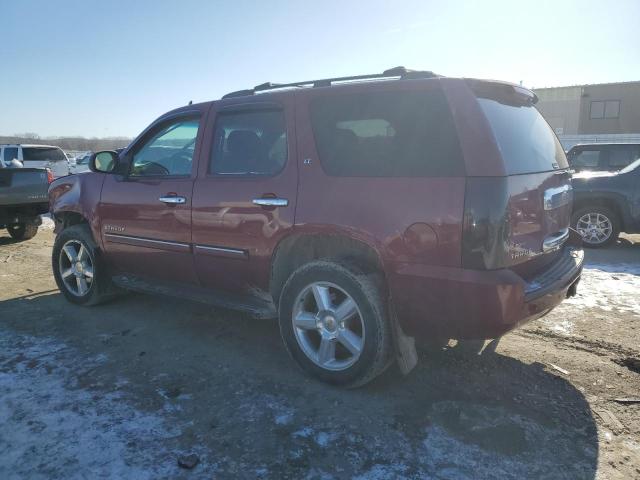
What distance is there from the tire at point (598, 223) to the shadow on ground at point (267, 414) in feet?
16.4

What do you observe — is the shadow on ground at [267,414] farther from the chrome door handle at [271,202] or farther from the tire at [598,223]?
the tire at [598,223]

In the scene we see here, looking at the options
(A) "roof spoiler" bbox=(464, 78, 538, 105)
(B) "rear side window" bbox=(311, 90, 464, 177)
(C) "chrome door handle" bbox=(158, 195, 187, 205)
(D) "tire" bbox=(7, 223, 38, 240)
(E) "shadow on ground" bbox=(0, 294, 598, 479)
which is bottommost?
(E) "shadow on ground" bbox=(0, 294, 598, 479)

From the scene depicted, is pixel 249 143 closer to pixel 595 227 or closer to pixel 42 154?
pixel 595 227

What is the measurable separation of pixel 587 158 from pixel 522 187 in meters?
7.55

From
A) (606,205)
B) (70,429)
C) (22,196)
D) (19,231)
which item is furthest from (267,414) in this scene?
(19,231)

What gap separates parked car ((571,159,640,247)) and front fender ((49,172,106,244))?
661cm

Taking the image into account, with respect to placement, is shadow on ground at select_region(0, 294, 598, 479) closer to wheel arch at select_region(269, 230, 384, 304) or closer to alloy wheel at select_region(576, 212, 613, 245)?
wheel arch at select_region(269, 230, 384, 304)

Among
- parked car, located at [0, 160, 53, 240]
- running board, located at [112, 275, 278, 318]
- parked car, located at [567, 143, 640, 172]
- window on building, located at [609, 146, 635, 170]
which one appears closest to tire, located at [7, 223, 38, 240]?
parked car, located at [0, 160, 53, 240]

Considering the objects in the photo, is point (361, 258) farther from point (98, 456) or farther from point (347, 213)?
point (98, 456)

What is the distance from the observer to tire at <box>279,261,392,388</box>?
9.98 feet

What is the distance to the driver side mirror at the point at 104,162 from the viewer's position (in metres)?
4.56

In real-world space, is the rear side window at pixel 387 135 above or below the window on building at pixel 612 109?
below

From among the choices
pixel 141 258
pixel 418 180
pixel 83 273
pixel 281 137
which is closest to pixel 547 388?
pixel 418 180

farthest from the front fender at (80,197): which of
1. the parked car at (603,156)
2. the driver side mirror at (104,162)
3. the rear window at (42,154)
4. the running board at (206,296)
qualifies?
the rear window at (42,154)
